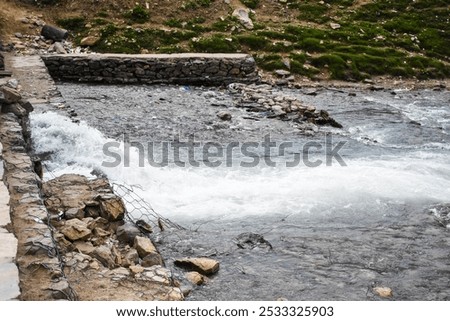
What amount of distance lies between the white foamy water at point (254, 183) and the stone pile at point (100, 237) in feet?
4.13

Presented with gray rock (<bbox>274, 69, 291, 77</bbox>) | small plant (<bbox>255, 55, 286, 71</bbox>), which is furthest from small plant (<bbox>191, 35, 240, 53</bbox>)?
gray rock (<bbox>274, 69, 291, 77</bbox>)

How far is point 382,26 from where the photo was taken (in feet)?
102

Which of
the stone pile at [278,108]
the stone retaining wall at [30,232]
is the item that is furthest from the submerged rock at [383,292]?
the stone pile at [278,108]

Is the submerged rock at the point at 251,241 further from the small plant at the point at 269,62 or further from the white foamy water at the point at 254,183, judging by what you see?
the small plant at the point at 269,62

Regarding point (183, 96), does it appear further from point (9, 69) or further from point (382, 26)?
point (382, 26)

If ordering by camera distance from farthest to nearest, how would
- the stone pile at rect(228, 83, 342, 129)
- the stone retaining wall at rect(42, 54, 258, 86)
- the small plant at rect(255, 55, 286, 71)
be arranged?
the small plant at rect(255, 55, 286, 71), the stone retaining wall at rect(42, 54, 258, 86), the stone pile at rect(228, 83, 342, 129)

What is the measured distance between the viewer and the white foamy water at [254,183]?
10.9 m

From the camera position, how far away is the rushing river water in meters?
8.42

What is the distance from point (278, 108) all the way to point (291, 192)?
313 inches

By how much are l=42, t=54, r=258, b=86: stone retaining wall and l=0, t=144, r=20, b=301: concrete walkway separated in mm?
16090

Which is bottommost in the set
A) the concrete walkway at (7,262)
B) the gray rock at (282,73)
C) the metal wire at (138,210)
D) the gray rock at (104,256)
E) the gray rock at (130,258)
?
the metal wire at (138,210)

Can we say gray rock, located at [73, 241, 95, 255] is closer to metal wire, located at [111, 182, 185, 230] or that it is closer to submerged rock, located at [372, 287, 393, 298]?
metal wire, located at [111, 182, 185, 230]

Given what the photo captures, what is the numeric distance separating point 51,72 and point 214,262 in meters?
16.0
